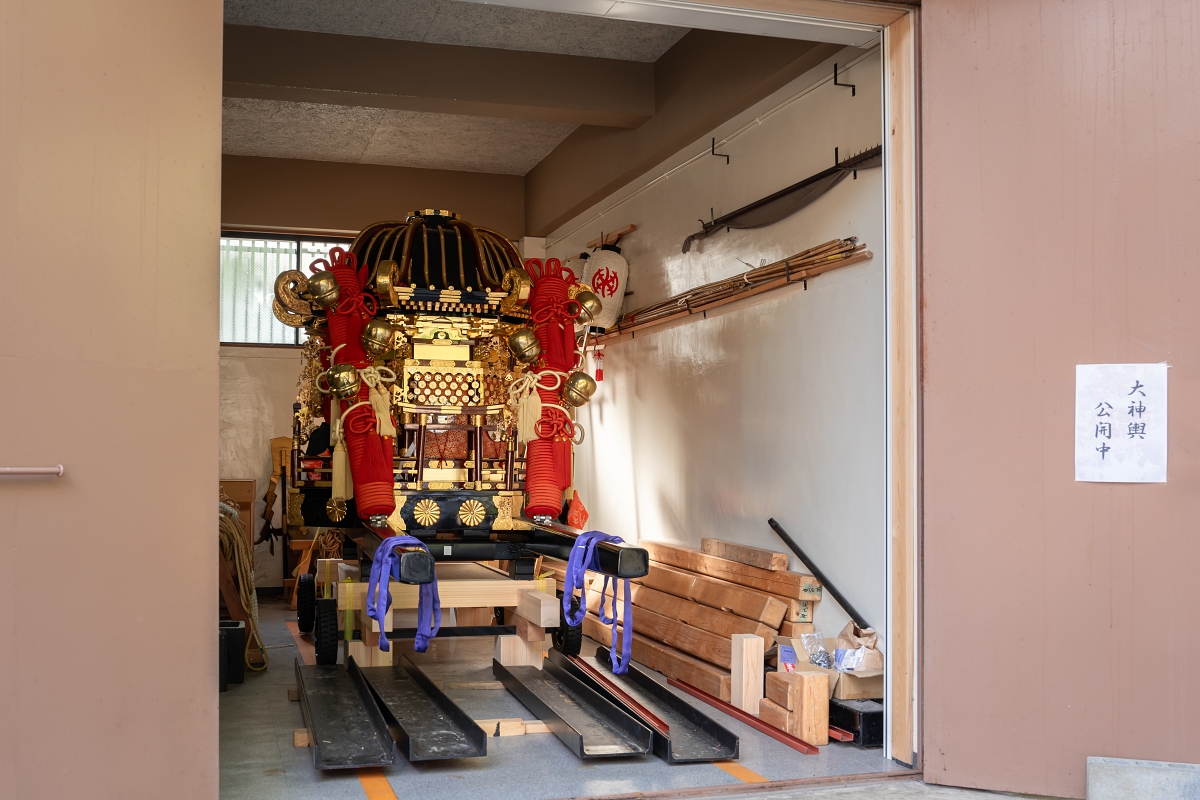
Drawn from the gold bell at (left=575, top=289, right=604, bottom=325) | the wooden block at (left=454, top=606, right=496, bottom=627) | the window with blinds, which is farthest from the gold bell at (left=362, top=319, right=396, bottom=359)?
the window with blinds

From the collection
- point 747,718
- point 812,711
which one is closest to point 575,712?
point 747,718

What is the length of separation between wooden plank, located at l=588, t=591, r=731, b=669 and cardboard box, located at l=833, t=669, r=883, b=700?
0.84 meters

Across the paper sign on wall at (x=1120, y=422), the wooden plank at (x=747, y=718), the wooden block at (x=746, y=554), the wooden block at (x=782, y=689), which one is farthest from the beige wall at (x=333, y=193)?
the paper sign on wall at (x=1120, y=422)

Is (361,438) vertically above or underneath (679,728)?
above

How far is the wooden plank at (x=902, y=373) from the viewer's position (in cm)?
416

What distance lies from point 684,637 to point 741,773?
6.21 feet

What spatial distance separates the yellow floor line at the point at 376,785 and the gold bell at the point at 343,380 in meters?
2.21

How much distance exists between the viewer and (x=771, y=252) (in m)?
6.23

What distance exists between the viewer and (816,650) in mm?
5117

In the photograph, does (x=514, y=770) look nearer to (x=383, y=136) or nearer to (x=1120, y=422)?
(x=1120, y=422)

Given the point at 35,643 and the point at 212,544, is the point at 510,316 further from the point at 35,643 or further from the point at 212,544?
the point at 35,643

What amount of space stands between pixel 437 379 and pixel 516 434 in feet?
1.92

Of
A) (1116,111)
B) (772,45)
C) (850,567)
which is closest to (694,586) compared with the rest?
(850,567)

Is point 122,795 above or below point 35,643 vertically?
below
